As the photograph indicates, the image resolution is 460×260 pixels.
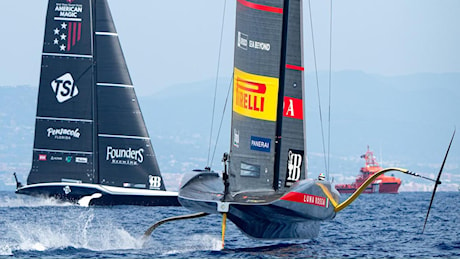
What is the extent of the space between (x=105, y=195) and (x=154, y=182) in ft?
6.74

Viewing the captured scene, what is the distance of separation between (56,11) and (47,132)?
16.1ft

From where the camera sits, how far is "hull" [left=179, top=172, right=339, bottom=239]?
69.3 feet

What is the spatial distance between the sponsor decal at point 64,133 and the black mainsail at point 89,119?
0.04m

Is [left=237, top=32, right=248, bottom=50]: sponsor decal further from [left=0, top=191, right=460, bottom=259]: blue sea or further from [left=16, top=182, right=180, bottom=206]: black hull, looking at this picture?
[left=16, top=182, right=180, bottom=206]: black hull

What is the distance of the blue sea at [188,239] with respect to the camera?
22.3 meters

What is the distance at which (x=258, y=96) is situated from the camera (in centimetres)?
2256

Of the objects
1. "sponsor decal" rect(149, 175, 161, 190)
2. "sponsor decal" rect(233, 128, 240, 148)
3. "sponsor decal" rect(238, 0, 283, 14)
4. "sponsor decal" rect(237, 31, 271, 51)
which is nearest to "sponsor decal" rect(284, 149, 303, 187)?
"sponsor decal" rect(233, 128, 240, 148)

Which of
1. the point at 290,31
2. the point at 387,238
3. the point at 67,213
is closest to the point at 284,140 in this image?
the point at 290,31

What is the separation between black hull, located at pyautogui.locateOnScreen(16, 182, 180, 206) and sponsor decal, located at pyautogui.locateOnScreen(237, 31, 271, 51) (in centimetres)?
1786

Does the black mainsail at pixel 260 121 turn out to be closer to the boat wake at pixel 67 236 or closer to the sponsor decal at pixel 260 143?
the sponsor decal at pixel 260 143

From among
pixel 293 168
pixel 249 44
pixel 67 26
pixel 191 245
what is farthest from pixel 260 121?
pixel 67 26

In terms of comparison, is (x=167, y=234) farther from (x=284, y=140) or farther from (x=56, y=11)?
(x=56, y=11)

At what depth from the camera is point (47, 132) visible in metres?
40.7

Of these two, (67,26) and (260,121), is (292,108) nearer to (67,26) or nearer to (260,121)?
(260,121)
